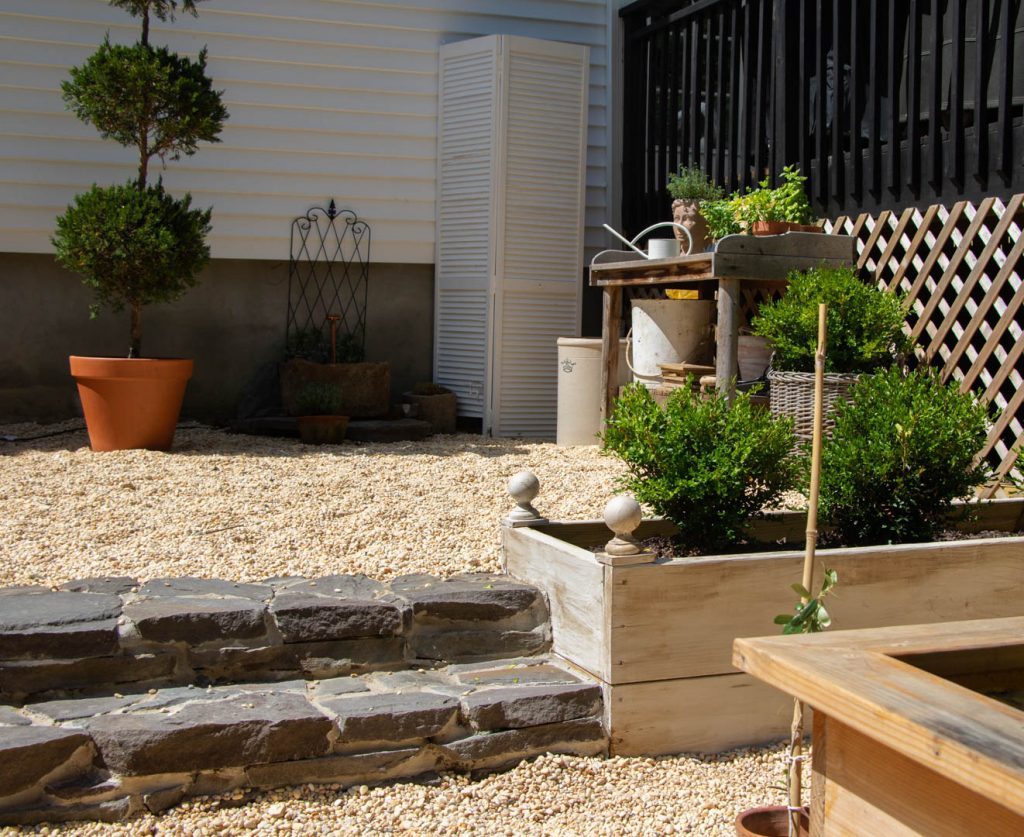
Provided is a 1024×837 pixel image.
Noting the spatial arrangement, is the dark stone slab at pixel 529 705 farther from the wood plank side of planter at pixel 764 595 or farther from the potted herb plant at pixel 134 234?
the potted herb plant at pixel 134 234

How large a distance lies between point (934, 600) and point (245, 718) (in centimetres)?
199

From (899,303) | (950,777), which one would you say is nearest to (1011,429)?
(899,303)

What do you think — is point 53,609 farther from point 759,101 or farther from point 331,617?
point 759,101

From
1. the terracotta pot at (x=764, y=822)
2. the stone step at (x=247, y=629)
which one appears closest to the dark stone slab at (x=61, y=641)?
the stone step at (x=247, y=629)

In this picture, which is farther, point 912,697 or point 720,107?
point 720,107

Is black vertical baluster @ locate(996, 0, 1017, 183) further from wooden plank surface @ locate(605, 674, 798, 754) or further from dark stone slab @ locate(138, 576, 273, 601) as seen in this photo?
dark stone slab @ locate(138, 576, 273, 601)

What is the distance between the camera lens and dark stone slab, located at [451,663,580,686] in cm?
309

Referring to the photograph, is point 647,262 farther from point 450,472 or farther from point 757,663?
point 757,663

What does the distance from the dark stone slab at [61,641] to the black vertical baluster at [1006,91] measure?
413cm

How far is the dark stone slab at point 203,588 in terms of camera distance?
10.7ft

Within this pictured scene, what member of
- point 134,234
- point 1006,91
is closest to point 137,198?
point 134,234

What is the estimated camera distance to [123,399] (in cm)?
569

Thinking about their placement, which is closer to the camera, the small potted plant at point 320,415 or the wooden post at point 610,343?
the small potted plant at point 320,415

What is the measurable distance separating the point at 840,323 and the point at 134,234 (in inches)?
136
